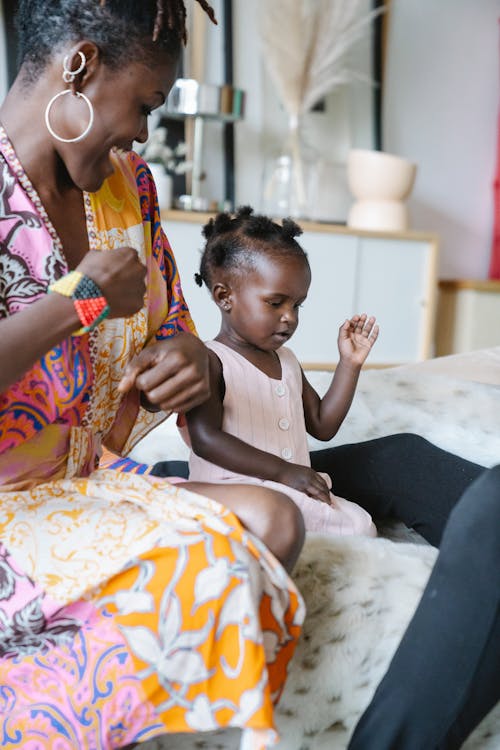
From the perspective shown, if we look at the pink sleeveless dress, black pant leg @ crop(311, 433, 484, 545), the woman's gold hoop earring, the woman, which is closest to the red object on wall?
black pant leg @ crop(311, 433, 484, 545)

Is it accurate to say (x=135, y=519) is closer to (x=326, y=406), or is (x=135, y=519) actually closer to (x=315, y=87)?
(x=326, y=406)

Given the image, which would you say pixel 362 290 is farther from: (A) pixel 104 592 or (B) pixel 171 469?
(A) pixel 104 592

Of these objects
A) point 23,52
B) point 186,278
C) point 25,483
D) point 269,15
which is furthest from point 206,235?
point 269,15

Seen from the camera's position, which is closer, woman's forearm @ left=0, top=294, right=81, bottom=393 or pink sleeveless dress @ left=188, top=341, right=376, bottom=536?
woman's forearm @ left=0, top=294, right=81, bottom=393

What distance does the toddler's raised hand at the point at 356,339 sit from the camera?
4.50 feet

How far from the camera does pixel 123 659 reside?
790 millimetres

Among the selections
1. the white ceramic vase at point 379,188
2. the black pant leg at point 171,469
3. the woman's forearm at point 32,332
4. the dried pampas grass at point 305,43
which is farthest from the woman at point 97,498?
the white ceramic vase at point 379,188

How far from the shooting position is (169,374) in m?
0.91

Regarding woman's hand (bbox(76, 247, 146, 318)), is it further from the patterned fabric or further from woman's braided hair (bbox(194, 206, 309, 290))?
woman's braided hair (bbox(194, 206, 309, 290))

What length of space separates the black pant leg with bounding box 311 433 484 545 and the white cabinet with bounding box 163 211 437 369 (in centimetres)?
139

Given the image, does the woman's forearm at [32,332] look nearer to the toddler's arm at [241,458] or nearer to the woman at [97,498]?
the woman at [97,498]

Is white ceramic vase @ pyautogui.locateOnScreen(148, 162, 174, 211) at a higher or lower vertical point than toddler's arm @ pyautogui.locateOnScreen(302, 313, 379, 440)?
higher

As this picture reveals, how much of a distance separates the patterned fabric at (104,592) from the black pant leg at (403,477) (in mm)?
486

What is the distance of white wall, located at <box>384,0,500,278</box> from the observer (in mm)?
3572
